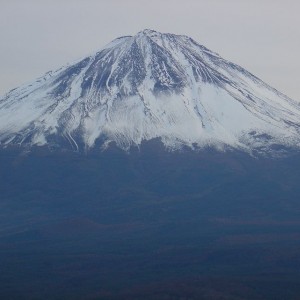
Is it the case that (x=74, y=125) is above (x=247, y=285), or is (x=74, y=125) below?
above

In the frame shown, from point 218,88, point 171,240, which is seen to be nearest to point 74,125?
point 218,88

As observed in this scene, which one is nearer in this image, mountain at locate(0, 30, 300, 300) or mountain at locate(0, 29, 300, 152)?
mountain at locate(0, 30, 300, 300)

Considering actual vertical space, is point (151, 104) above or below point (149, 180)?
above

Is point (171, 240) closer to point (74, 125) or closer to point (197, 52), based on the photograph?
point (74, 125)

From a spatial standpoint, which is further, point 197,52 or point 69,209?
point 197,52

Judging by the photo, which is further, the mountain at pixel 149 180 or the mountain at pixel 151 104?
the mountain at pixel 151 104

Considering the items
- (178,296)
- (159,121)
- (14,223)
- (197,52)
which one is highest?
(197,52)

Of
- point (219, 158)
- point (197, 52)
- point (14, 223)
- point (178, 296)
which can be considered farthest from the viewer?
point (197, 52)

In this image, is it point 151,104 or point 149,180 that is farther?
point 151,104
